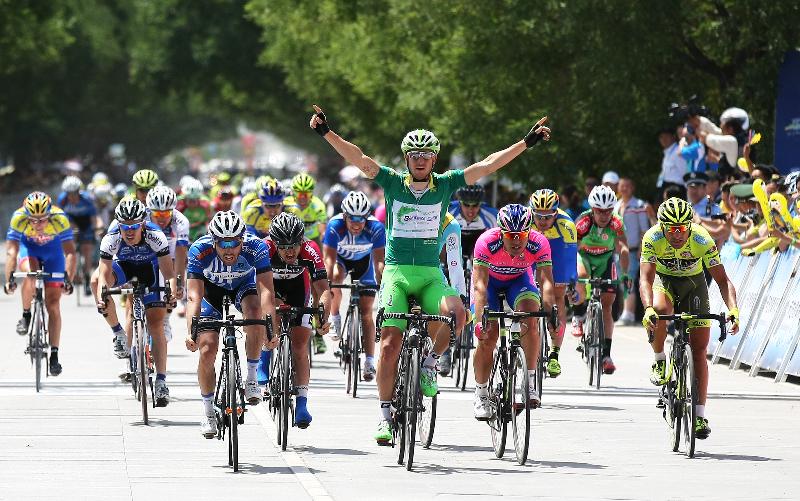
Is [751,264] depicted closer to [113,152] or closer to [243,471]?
[243,471]

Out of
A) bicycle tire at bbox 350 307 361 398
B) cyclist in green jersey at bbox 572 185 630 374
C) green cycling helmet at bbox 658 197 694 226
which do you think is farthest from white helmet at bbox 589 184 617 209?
green cycling helmet at bbox 658 197 694 226

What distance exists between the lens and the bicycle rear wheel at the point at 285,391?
12602mm

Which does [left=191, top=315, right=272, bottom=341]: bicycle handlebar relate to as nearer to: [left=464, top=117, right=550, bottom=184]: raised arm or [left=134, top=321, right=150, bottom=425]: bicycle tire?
[left=464, top=117, right=550, bottom=184]: raised arm

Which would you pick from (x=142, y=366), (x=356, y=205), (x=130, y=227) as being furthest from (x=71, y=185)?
(x=142, y=366)

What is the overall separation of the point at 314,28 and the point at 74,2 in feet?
120

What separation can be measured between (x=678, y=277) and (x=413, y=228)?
86.1 inches

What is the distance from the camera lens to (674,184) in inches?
936

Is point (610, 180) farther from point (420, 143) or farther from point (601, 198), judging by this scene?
point (420, 143)

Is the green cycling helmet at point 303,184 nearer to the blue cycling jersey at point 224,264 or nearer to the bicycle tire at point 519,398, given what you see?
the blue cycling jersey at point 224,264

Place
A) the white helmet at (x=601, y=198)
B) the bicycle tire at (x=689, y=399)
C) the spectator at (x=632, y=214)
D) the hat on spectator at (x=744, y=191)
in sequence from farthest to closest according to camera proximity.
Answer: the spectator at (x=632, y=214) → the hat on spectator at (x=744, y=191) → the white helmet at (x=601, y=198) → the bicycle tire at (x=689, y=399)

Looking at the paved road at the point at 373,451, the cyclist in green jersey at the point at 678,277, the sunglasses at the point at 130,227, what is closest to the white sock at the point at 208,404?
the paved road at the point at 373,451

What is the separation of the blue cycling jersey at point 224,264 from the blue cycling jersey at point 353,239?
4.82 meters

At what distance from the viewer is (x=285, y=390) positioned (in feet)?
41.3

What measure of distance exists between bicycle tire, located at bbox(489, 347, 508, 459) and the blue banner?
11.5 metres
